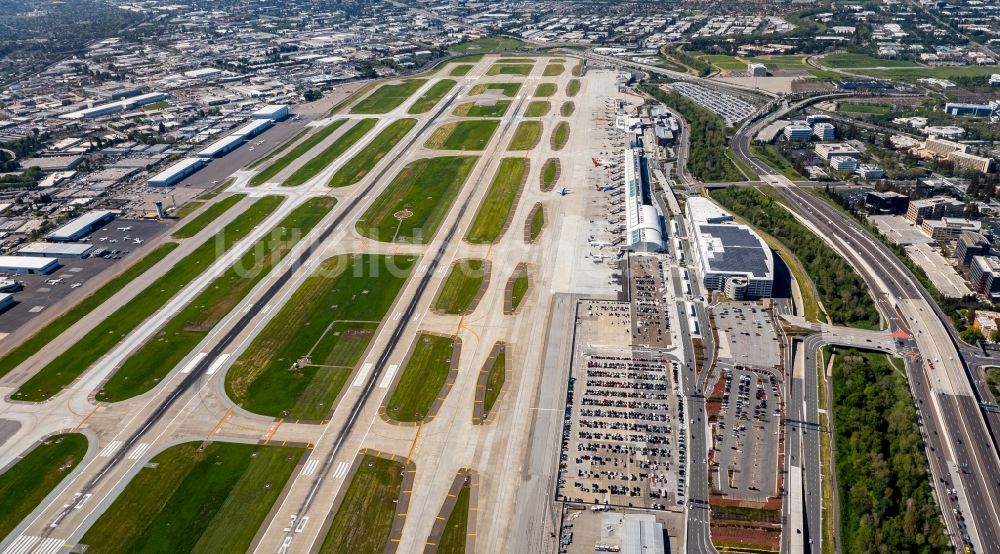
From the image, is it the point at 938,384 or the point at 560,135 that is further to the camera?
the point at 560,135

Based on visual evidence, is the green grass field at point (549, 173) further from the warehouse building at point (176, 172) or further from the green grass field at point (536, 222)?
the warehouse building at point (176, 172)

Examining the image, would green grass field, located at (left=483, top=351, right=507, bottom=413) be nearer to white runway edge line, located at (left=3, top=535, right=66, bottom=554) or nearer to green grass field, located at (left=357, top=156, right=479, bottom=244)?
green grass field, located at (left=357, top=156, right=479, bottom=244)

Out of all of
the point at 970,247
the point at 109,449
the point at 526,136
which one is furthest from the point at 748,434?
the point at 526,136

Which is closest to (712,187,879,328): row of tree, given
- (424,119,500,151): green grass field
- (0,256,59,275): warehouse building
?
(424,119,500,151): green grass field

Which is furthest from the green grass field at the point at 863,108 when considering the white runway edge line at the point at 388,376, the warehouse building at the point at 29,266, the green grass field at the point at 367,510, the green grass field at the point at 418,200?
the warehouse building at the point at 29,266

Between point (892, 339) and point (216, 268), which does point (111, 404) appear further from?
point (892, 339)

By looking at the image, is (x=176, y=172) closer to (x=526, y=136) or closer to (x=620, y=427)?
(x=526, y=136)
